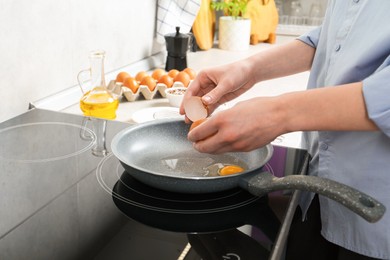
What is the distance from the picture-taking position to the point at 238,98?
133 centimetres

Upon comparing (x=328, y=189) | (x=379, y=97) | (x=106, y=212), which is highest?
(x=379, y=97)

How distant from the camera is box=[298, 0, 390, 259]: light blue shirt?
2.08ft

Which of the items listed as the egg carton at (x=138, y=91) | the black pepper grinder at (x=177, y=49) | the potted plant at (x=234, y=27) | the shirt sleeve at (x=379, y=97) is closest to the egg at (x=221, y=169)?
the shirt sleeve at (x=379, y=97)

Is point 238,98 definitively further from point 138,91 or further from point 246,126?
point 246,126

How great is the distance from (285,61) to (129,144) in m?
0.36

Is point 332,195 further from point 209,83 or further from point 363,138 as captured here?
point 209,83

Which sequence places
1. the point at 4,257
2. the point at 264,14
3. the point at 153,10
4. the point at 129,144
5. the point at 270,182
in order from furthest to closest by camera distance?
the point at 264,14
the point at 153,10
the point at 129,144
the point at 270,182
the point at 4,257

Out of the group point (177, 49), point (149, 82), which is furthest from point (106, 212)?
point (177, 49)

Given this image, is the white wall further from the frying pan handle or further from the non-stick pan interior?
the frying pan handle

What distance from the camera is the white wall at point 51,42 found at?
1.01m

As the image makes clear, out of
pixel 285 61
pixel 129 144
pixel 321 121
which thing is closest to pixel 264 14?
pixel 285 61

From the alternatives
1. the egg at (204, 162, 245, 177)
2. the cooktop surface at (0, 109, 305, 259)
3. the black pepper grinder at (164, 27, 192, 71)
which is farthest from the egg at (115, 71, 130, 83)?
the egg at (204, 162, 245, 177)

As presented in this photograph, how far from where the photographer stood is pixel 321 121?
0.64 meters

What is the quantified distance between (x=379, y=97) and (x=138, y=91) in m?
0.81
